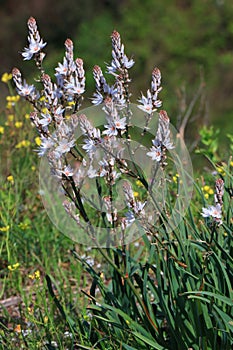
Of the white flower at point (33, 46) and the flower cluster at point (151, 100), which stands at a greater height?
the white flower at point (33, 46)

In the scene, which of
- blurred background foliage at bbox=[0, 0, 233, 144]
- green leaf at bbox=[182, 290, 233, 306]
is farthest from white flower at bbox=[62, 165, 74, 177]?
blurred background foliage at bbox=[0, 0, 233, 144]

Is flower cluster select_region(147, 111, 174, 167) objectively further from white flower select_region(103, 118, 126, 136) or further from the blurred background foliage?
the blurred background foliage

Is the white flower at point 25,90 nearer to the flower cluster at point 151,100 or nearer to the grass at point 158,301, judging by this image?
the flower cluster at point 151,100

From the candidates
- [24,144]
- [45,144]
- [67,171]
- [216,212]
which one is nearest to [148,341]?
[216,212]

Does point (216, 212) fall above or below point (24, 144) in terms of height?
below

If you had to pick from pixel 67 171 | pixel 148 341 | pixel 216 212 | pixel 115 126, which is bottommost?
pixel 148 341

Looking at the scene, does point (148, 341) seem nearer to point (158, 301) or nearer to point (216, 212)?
point (158, 301)

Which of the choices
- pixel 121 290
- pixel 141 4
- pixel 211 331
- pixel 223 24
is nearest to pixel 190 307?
pixel 211 331

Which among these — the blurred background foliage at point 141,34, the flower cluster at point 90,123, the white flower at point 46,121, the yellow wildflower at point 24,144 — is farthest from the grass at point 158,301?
the blurred background foliage at point 141,34

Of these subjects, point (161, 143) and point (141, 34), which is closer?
point (161, 143)
